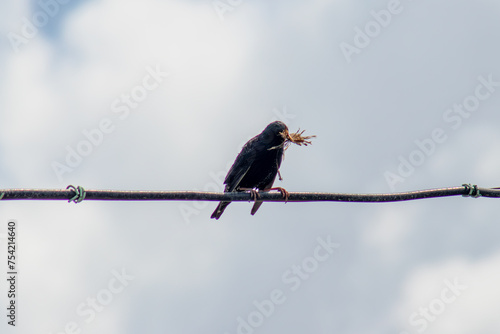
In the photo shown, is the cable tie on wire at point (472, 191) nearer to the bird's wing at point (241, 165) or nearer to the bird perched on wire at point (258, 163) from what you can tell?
the bird perched on wire at point (258, 163)

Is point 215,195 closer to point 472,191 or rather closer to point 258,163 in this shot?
point 472,191

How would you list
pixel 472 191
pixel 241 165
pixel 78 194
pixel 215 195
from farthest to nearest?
pixel 241 165
pixel 472 191
pixel 215 195
pixel 78 194

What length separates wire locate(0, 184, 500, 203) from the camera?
13.8ft

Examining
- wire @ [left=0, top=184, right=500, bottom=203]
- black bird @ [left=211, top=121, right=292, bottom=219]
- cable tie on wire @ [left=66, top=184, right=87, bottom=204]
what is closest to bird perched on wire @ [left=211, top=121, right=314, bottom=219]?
black bird @ [left=211, top=121, right=292, bottom=219]

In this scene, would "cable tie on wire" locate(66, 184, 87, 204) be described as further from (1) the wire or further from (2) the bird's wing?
(2) the bird's wing

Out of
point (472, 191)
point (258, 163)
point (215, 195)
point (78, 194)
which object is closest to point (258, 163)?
point (258, 163)

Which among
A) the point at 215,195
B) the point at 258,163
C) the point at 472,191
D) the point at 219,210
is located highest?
the point at 258,163

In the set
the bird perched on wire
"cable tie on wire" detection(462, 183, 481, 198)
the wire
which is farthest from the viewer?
the bird perched on wire

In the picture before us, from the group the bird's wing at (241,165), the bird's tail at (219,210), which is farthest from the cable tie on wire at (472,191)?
the bird's tail at (219,210)

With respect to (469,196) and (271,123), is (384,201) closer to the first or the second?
(469,196)

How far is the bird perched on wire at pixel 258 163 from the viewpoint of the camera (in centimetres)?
816

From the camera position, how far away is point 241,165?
837cm

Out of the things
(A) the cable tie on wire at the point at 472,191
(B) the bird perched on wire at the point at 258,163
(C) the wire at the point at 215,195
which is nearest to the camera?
(C) the wire at the point at 215,195

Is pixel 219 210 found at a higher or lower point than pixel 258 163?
lower
